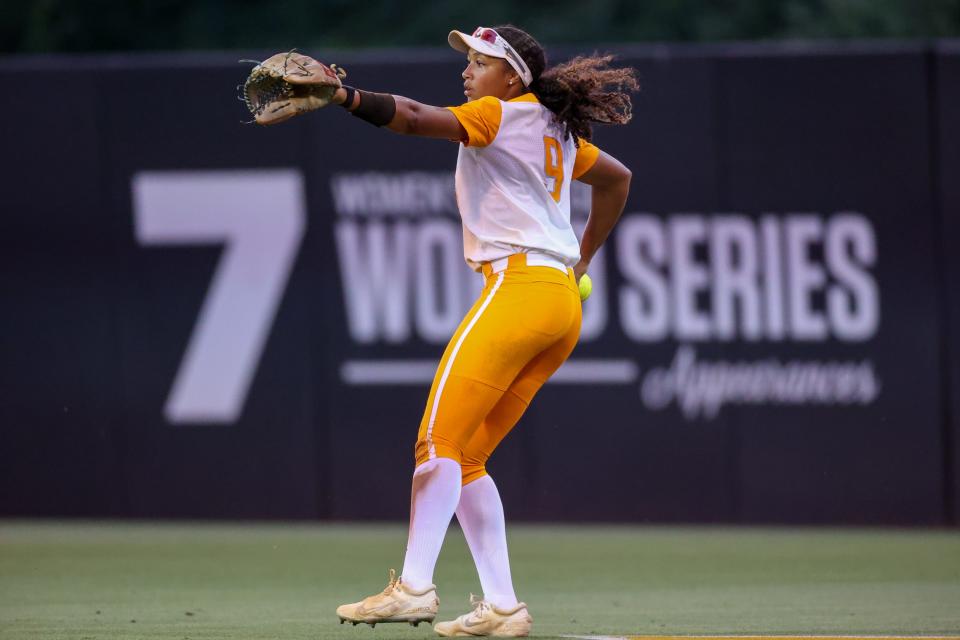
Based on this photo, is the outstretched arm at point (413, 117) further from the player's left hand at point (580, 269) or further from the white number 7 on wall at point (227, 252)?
the white number 7 on wall at point (227, 252)

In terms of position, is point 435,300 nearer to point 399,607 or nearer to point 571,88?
point 571,88

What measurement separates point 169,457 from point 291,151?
2193mm

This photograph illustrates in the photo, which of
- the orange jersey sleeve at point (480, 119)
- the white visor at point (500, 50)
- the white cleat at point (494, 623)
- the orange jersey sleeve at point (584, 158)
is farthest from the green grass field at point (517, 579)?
the white visor at point (500, 50)

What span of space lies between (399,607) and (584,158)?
1815 mm

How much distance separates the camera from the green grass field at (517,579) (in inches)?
264

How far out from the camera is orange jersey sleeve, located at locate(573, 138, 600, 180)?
6383 millimetres

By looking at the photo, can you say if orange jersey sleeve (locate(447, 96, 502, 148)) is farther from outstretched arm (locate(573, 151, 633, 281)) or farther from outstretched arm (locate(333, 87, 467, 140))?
outstretched arm (locate(573, 151, 633, 281))

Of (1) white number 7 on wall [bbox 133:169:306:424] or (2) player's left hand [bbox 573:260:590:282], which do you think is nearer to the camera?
(2) player's left hand [bbox 573:260:590:282]

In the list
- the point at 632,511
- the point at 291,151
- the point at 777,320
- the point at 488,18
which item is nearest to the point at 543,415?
the point at 632,511

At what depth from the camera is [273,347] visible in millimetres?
11469

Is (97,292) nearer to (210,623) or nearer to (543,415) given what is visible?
(543,415)

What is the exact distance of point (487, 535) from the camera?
6.14 meters

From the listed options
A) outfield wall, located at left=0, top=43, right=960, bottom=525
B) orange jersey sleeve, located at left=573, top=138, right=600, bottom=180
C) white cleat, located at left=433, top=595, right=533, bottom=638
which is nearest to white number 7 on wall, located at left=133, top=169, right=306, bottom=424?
outfield wall, located at left=0, top=43, right=960, bottom=525

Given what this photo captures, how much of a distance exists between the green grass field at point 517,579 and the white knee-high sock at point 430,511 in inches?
21.8
